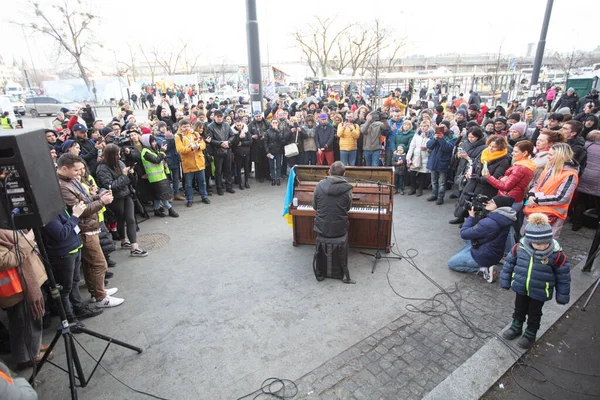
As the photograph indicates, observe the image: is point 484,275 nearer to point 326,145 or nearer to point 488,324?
point 488,324

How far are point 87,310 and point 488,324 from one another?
5042mm

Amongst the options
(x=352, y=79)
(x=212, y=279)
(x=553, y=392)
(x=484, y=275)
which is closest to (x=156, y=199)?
(x=212, y=279)

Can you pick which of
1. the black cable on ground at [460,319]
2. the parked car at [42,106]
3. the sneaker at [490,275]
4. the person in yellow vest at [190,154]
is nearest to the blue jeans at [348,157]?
the person in yellow vest at [190,154]

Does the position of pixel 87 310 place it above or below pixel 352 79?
below

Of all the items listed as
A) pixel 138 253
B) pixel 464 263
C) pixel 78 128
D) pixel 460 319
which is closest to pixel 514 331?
pixel 460 319

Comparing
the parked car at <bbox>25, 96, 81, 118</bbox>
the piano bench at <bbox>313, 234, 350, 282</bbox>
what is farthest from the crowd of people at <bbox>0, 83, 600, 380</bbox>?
the parked car at <bbox>25, 96, 81, 118</bbox>

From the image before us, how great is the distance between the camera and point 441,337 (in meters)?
4.02

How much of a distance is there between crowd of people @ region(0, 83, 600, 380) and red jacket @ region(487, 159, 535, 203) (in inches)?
0.6

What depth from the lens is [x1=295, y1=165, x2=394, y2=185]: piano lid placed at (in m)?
6.19

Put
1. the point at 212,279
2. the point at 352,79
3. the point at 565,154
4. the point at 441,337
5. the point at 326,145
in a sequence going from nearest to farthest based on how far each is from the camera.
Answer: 1. the point at 441,337
2. the point at 565,154
3. the point at 212,279
4. the point at 326,145
5. the point at 352,79

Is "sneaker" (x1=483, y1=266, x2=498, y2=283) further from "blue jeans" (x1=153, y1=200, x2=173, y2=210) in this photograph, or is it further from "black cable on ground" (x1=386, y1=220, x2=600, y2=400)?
"blue jeans" (x1=153, y1=200, x2=173, y2=210)

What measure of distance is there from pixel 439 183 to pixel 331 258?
4.41 metres

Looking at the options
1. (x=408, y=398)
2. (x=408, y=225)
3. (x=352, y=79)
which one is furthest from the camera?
(x=352, y=79)

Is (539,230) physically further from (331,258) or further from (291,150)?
(291,150)
